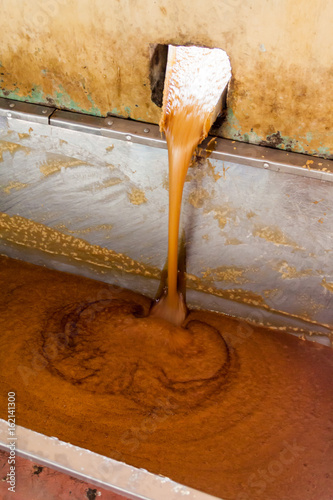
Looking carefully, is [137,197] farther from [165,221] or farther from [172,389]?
[172,389]

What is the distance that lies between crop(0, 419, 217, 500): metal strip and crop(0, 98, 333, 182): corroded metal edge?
45.6 inches

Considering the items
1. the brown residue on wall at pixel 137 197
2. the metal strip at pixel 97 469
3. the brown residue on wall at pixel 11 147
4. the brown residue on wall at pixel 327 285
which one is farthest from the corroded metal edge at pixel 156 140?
the metal strip at pixel 97 469

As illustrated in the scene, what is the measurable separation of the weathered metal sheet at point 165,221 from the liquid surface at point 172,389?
14 cm

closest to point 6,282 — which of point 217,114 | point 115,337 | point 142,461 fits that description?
point 115,337

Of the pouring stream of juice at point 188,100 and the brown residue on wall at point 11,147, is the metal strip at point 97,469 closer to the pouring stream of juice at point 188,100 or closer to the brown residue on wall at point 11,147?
the pouring stream of juice at point 188,100

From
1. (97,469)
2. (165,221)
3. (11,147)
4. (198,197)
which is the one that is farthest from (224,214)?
(97,469)

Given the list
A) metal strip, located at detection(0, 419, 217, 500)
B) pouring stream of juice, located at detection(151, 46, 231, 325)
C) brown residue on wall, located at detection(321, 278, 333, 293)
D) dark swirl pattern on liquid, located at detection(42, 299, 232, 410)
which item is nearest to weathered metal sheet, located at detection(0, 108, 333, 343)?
brown residue on wall, located at detection(321, 278, 333, 293)

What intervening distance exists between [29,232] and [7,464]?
140 centimetres

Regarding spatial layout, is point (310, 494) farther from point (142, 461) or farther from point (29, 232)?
point (29, 232)

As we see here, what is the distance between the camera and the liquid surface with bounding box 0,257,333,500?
177 centimetres

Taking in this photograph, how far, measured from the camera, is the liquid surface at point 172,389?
5.81 ft

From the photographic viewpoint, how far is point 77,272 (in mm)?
2605

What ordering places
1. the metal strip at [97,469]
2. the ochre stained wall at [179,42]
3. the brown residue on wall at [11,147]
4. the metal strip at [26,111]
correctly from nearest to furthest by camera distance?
the metal strip at [97,469]
the ochre stained wall at [179,42]
the metal strip at [26,111]
the brown residue on wall at [11,147]

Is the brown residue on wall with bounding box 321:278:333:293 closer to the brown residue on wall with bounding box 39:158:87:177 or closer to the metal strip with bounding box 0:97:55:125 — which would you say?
the brown residue on wall with bounding box 39:158:87:177
